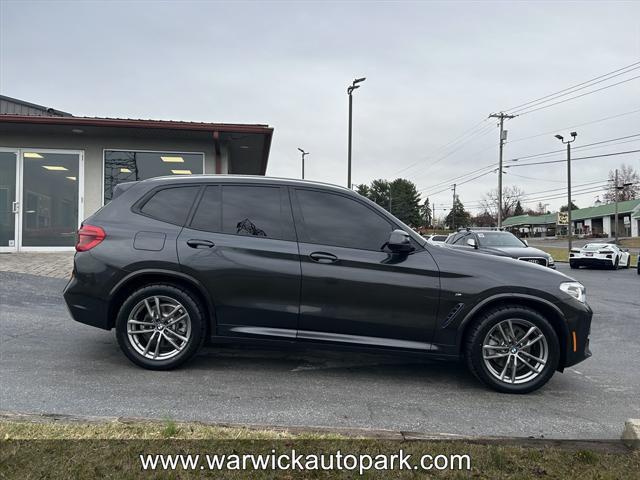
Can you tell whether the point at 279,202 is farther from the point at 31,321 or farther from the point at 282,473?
the point at 31,321

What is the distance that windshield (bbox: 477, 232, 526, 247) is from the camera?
1260 cm

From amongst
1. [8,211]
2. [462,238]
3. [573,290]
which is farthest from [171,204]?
[462,238]

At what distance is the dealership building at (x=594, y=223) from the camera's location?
73.6 metres

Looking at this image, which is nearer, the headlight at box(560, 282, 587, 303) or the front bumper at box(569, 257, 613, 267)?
the headlight at box(560, 282, 587, 303)

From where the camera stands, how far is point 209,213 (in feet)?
14.6

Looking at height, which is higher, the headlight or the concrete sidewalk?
the headlight

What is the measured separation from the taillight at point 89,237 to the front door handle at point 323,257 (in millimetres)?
1928

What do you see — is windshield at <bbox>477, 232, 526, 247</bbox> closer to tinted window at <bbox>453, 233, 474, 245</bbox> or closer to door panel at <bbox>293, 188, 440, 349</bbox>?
tinted window at <bbox>453, 233, 474, 245</bbox>

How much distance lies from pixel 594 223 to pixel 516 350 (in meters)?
93.4

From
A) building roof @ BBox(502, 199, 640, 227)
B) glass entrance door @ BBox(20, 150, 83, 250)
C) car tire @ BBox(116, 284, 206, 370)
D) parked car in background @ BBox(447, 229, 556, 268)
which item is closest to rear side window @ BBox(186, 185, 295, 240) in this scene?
car tire @ BBox(116, 284, 206, 370)

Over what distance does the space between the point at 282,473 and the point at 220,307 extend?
1981mm

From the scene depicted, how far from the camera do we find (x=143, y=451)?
2639 millimetres

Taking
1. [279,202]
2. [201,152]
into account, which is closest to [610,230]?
[201,152]

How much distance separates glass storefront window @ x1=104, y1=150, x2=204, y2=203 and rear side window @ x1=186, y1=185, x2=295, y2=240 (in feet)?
28.7
